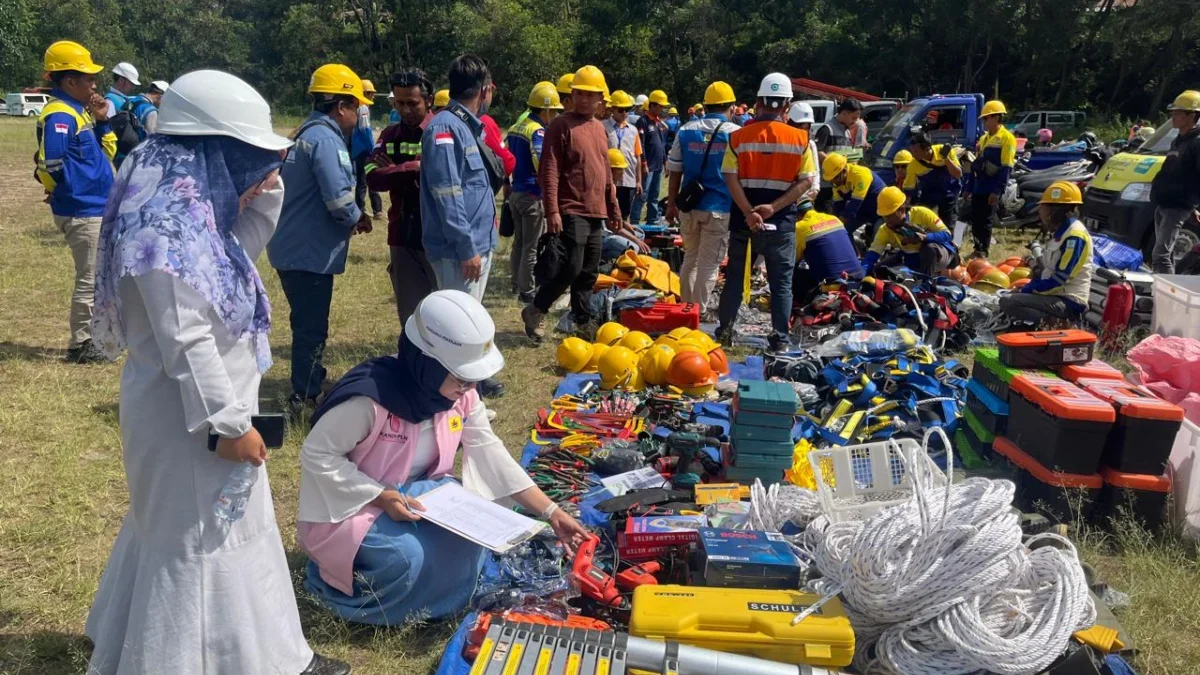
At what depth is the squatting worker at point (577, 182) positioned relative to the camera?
20.9ft

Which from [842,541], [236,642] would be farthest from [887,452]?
[236,642]

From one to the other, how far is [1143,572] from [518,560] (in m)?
2.61

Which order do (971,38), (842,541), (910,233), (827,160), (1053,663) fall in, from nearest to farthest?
(1053,663) → (842,541) → (910,233) → (827,160) → (971,38)

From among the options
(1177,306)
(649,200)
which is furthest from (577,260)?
(649,200)

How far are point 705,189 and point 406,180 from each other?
8.59 ft

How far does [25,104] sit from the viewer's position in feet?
122

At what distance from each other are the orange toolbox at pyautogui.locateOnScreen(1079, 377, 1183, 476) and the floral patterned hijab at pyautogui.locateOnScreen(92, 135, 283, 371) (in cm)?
371

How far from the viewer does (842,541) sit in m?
3.05

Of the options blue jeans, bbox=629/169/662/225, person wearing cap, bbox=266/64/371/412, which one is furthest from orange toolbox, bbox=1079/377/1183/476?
blue jeans, bbox=629/169/662/225

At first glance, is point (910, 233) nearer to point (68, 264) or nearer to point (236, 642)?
point (236, 642)

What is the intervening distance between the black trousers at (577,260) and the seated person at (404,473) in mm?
3411

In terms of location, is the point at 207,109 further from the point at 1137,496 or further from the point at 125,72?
the point at 125,72

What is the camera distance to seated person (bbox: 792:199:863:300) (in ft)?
24.4

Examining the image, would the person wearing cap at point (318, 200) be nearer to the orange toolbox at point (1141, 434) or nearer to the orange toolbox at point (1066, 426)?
the orange toolbox at point (1066, 426)
